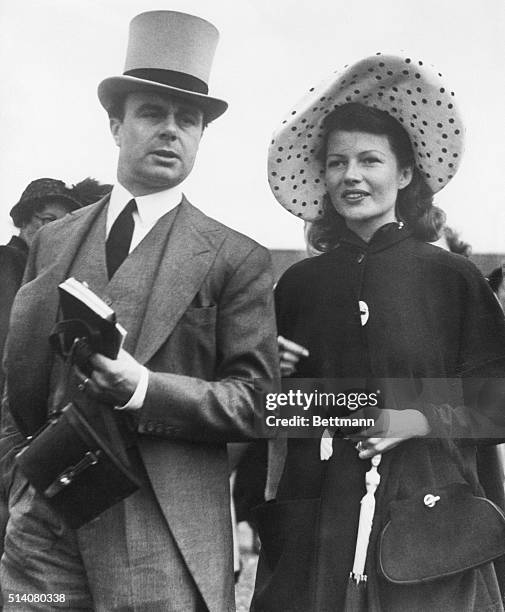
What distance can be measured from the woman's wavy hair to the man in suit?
26cm

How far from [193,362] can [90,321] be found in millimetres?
351

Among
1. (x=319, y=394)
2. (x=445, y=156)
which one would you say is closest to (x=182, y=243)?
(x=319, y=394)

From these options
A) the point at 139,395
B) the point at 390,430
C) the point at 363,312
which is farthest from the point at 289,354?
the point at 139,395

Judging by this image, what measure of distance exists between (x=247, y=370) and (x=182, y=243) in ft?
1.46

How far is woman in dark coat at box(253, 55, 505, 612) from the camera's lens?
253 cm

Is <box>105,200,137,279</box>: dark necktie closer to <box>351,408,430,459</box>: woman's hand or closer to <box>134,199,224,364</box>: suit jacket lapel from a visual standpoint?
<box>134,199,224,364</box>: suit jacket lapel

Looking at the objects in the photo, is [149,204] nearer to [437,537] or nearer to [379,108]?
[379,108]

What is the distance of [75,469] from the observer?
2.27 meters

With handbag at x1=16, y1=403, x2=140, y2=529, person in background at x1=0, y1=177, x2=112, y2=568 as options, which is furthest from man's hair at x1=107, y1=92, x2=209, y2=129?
handbag at x1=16, y1=403, x2=140, y2=529

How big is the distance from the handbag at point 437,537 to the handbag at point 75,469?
777 millimetres

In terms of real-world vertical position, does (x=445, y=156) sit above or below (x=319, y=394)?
above

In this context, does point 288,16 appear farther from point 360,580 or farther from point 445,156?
point 360,580

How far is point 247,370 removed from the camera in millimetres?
2498

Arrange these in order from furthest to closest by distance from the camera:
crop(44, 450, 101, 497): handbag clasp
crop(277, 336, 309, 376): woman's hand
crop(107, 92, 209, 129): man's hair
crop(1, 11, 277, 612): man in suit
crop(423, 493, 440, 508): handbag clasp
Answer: crop(107, 92, 209, 129): man's hair → crop(277, 336, 309, 376): woman's hand → crop(423, 493, 440, 508): handbag clasp → crop(1, 11, 277, 612): man in suit → crop(44, 450, 101, 497): handbag clasp
